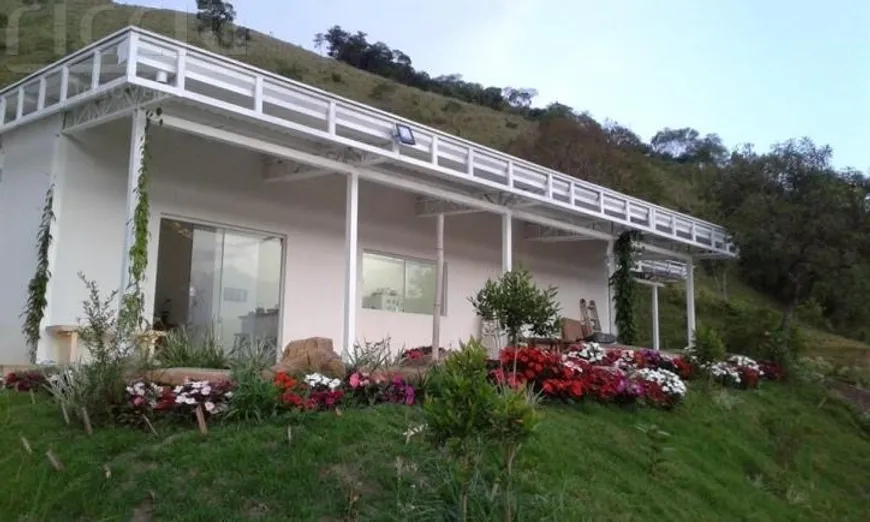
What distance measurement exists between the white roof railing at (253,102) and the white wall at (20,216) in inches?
12.6

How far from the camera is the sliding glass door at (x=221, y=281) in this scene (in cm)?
1066

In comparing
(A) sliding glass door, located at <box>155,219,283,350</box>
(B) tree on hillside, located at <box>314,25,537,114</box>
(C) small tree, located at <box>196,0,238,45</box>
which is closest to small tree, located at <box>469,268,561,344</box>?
(A) sliding glass door, located at <box>155,219,283,350</box>

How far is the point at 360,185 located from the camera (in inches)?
507

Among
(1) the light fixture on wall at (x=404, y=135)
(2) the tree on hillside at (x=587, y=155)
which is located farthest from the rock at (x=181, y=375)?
(2) the tree on hillside at (x=587, y=155)

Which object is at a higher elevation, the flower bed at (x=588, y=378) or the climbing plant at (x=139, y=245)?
the climbing plant at (x=139, y=245)

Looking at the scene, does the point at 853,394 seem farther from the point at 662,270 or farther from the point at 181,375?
the point at 181,375

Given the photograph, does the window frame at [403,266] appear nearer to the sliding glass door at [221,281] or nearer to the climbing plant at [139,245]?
the sliding glass door at [221,281]

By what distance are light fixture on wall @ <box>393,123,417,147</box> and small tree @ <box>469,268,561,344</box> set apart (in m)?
3.21

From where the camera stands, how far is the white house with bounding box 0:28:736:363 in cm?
899

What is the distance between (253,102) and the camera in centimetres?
927

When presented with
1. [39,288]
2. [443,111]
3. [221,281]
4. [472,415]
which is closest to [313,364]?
[472,415]

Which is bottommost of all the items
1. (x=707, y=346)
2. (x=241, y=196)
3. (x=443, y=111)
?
A: (x=707, y=346)

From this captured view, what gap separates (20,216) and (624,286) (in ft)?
36.8

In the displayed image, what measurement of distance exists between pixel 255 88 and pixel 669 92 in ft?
41.0
